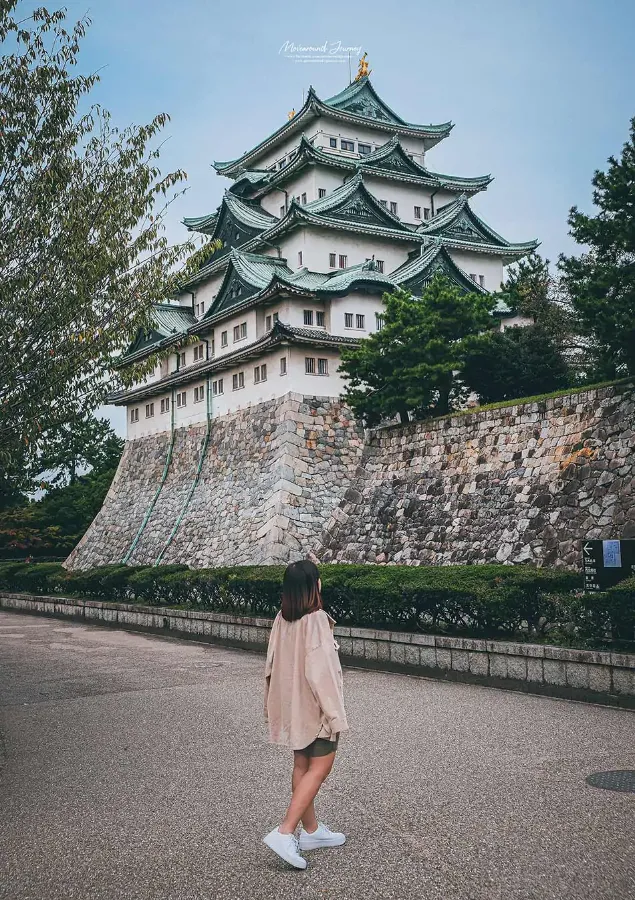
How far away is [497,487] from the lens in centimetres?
2153

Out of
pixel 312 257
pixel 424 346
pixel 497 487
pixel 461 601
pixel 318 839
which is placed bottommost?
pixel 318 839

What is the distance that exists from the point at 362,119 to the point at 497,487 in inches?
1046

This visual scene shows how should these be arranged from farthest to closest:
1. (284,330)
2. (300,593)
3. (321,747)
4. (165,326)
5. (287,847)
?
(165,326)
(284,330)
(300,593)
(321,747)
(287,847)

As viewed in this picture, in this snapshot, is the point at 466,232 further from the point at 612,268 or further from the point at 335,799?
the point at 335,799

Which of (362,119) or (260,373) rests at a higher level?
(362,119)

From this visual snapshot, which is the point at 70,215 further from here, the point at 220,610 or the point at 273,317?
the point at 273,317

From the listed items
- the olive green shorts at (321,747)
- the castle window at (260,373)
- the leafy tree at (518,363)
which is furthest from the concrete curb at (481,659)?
the castle window at (260,373)

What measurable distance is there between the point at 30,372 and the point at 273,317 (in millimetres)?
21478

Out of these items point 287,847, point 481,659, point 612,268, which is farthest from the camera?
point 612,268

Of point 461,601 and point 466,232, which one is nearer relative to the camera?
point 461,601

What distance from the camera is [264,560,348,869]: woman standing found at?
451 centimetres

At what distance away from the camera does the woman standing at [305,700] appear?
4.51 metres

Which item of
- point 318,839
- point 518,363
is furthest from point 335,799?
point 518,363

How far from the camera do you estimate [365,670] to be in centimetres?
1246
